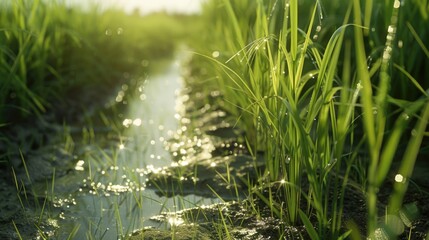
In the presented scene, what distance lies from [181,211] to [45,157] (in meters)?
0.89

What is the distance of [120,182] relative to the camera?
195 centimetres

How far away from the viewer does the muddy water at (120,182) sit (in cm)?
160

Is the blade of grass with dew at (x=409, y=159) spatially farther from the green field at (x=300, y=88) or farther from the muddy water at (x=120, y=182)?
the muddy water at (x=120, y=182)

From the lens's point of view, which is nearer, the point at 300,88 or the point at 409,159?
the point at 409,159

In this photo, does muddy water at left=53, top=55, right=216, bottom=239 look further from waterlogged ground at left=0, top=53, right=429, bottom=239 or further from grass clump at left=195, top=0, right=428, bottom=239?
grass clump at left=195, top=0, right=428, bottom=239

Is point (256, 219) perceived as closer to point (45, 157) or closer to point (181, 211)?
point (181, 211)

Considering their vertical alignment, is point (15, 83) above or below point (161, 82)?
above

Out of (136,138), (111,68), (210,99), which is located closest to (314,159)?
(136,138)

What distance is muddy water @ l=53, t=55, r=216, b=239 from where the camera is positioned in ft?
5.26

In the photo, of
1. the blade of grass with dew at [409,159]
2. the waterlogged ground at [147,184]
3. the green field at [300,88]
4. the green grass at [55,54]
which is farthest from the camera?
the green grass at [55,54]

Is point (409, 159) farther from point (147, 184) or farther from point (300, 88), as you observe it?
point (147, 184)

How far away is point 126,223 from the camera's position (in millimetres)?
1604

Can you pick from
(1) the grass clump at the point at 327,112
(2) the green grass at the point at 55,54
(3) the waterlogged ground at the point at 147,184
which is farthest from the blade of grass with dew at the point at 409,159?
(2) the green grass at the point at 55,54

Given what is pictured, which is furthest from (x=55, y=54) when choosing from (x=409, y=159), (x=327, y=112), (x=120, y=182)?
(x=409, y=159)
